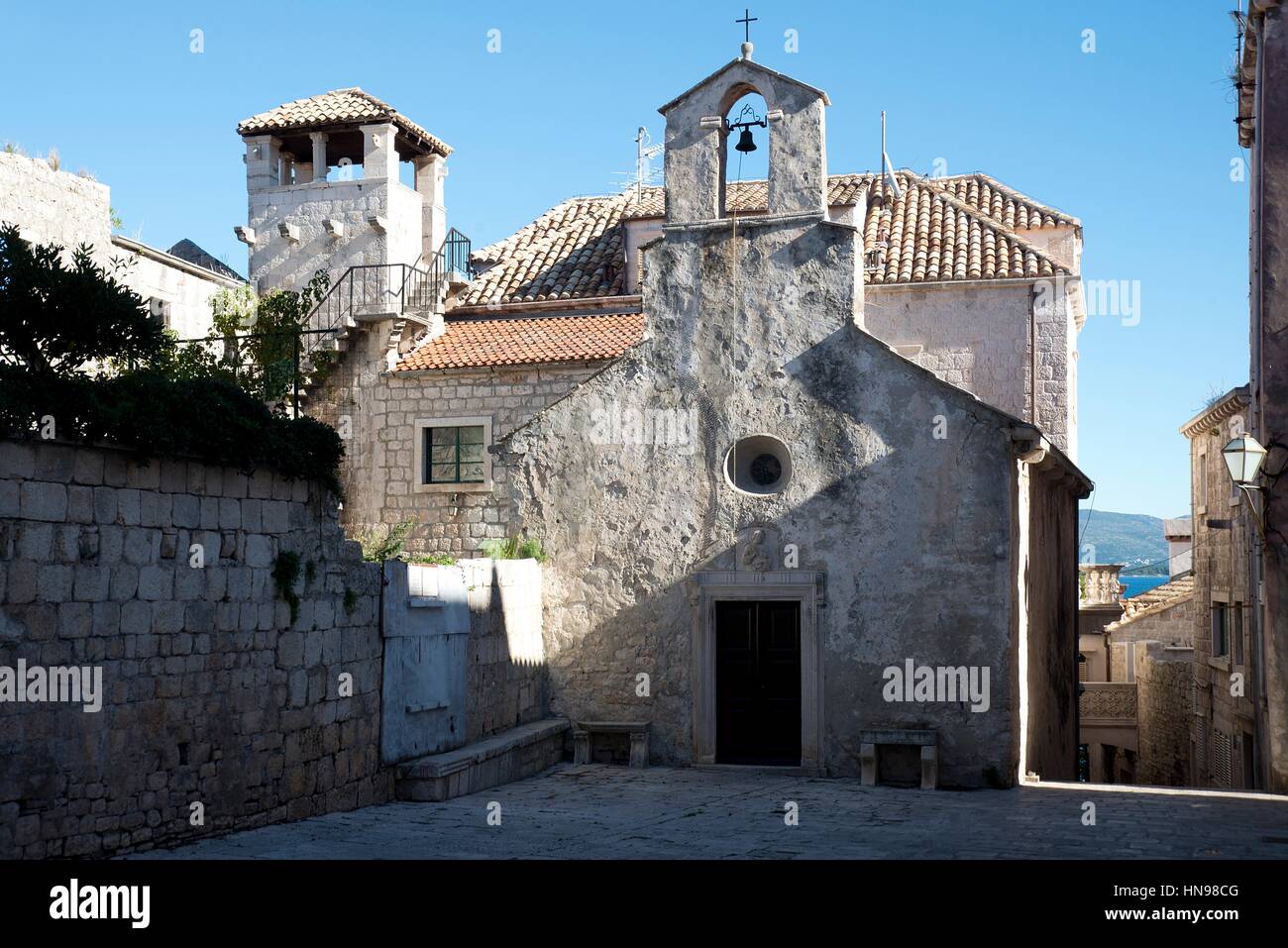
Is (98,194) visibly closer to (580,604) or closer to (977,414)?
(580,604)

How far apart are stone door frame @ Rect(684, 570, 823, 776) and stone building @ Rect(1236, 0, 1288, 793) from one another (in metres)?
4.78

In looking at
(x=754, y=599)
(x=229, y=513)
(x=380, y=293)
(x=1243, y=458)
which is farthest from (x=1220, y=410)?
(x=229, y=513)

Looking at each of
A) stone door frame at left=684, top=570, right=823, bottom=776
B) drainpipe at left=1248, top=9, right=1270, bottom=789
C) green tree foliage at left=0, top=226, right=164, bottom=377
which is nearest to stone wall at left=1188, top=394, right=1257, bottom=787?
drainpipe at left=1248, top=9, right=1270, bottom=789

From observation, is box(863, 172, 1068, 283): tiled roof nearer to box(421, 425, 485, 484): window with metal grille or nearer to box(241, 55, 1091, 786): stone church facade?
box(241, 55, 1091, 786): stone church facade

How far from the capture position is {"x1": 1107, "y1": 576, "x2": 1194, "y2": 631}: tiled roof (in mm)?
31406

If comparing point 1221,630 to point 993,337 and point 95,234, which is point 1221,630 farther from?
point 95,234

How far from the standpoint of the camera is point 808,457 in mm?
15375

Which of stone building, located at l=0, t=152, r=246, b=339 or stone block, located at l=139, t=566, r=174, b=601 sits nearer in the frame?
stone block, located at l=139, t=566, r=174, b=601

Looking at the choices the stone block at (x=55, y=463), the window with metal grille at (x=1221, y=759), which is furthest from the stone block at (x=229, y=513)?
the window with metal grille at (x=1221, y=759)

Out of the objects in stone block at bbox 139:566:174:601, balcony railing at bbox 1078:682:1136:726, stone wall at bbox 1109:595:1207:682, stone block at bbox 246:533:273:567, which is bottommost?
balcony railing at bbox 1078:682:1136:726

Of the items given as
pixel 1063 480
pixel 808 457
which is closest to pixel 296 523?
pixel 808 457

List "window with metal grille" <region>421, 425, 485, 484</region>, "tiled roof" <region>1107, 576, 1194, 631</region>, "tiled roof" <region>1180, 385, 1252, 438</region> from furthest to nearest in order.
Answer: "tiled roof" <region>1107, 576, 1194, 631</region> → "window with metal grille" <region>421, 425, 485, 484</region> → "tiled roof" <region>1180, 385, 1252, 438</region>

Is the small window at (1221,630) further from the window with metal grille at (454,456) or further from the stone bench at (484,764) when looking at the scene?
the window with metal grille at (454,456)

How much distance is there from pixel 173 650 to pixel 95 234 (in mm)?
14465
